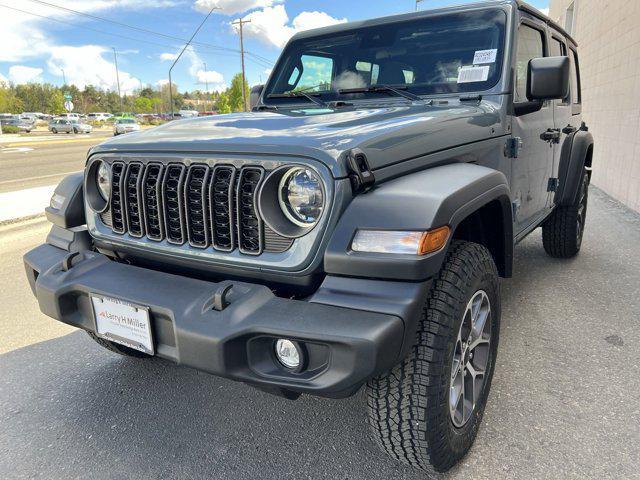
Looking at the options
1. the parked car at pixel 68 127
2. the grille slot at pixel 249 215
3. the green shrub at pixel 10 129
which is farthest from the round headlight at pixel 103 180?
the green shrub at pixel 10 129

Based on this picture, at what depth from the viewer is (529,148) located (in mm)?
3199

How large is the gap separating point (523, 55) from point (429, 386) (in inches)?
90.5

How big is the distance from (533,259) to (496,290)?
2.93m

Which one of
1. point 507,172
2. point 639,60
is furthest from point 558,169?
point 639,60

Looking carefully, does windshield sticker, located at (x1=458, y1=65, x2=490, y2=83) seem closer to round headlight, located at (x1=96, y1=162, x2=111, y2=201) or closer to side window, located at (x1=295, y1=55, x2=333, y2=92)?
side window, located at (x1=295, y1=55, x2=333, y2=92)

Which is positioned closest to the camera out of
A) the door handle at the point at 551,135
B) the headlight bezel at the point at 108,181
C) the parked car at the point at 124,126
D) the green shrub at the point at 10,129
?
the headlight bezel at the point at 108,181

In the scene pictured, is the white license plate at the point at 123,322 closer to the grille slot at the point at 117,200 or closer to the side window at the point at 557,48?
the grille slot at the point at 117,200

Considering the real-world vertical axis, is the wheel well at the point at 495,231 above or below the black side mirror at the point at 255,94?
below

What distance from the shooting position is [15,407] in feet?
8.38

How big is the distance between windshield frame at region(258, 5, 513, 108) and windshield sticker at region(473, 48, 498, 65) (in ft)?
0.10

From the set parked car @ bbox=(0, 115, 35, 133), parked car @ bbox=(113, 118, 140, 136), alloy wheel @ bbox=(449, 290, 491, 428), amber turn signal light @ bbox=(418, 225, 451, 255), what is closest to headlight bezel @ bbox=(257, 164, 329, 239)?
amber turn signal light @ bbox=(418, 225, 451, 255)

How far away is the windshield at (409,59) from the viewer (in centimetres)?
287

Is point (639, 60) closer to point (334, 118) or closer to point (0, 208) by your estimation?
point (334, 118)

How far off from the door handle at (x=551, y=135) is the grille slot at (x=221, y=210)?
2.44 m
